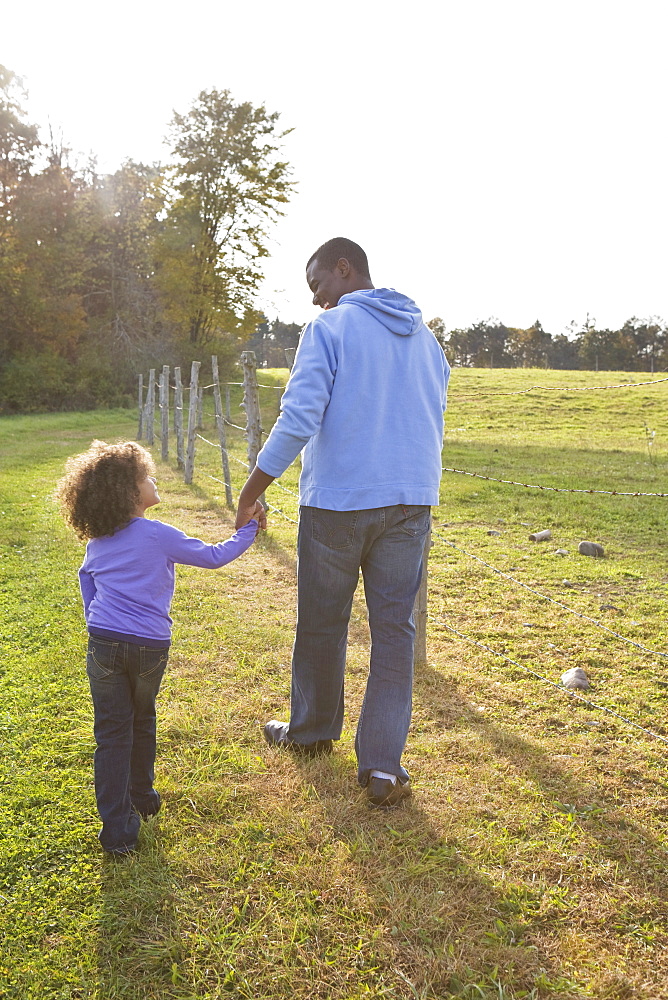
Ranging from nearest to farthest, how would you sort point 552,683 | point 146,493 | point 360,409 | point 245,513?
point 146,493, point 360,409, point 245,513, point 552,683

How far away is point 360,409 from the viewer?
2846mm

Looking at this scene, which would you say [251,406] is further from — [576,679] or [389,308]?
[389,308]

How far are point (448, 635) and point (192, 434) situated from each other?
7.50 m

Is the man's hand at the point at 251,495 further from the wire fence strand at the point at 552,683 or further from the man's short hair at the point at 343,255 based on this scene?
the wire fence strand at the point at 552,683

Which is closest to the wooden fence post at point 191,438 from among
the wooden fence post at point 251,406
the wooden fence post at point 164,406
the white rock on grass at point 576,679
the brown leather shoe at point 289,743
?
the wooden fence post at point 164,406

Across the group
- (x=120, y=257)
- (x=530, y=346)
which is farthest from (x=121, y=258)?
(x=530, y=346)

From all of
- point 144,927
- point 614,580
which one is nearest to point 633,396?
point 614,580

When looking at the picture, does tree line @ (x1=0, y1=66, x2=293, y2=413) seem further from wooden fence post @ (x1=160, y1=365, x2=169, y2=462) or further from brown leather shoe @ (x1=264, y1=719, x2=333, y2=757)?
brown leather shoe @ (x1=264, y1=719, x2=333, y2=757)

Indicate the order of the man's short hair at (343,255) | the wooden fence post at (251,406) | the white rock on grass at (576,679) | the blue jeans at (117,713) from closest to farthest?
1. the blue jeans at (117,713)
2. the man's short hair at (343,255)
3. the white rock on grass at (576,679)
4. the wooden fence post at (251,406)

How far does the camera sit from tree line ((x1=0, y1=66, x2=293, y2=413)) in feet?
96.0

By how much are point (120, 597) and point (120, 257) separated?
3329 cm

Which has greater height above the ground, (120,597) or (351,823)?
(120,597)

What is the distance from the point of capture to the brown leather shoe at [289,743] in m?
3.38

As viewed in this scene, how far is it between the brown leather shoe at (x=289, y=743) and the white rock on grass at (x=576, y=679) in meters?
1.72
